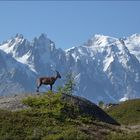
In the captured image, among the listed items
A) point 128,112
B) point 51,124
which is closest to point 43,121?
point 51,124

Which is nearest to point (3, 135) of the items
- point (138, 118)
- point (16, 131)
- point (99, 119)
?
point (16, 131)

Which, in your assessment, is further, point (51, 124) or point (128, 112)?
point (128, 112)

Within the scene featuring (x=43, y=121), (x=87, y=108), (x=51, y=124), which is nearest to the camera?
(x=51, y=124)

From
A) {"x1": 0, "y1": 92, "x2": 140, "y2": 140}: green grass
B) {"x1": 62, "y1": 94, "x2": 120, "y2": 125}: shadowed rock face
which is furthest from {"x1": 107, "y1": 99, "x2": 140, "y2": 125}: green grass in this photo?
{"x1": 0, "y1": 92, "x2": 140, "y2": 140}: green grass

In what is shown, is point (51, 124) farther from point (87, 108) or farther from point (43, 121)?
point (87, 108)

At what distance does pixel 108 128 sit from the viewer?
130 ft

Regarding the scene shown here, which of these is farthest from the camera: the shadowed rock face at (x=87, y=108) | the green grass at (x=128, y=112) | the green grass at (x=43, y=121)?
the green grass at (x=128, y=112)

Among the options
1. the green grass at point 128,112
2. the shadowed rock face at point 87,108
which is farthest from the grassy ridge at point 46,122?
the green grass at point 128,112

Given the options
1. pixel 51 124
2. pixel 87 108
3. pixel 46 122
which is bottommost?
pixel 51 124

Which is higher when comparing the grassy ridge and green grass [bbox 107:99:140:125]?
green grass [bbox 107:99:140:125]

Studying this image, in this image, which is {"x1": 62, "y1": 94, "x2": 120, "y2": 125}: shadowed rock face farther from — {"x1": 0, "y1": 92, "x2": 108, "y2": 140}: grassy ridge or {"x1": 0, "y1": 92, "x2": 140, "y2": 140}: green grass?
{"x1": 0, "y1": 92, "x2": 108, "y2": 140}: grassy ridge

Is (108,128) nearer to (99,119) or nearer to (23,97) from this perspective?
(99,119)

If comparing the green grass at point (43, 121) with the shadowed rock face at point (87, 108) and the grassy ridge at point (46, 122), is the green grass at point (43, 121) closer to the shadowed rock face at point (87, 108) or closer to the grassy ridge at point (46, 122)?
the grassy ridge at point (46, 122)

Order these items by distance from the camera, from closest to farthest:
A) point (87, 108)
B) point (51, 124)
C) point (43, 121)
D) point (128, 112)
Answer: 1. point (51, 124)
2. point (43, 121)
3. point (87, 108)
4. point (128, 112)
